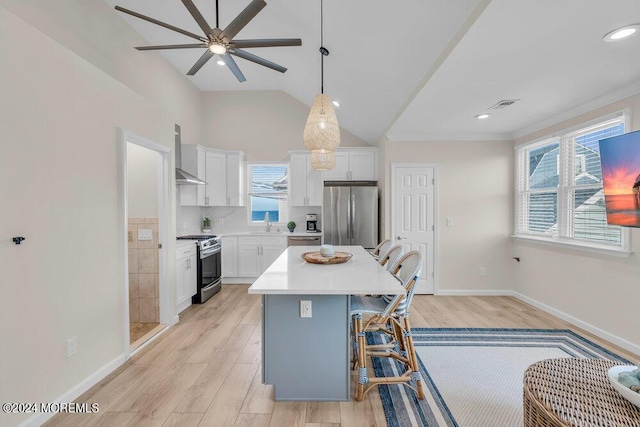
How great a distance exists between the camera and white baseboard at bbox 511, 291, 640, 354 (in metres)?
2.58

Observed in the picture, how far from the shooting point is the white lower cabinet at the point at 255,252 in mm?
4926

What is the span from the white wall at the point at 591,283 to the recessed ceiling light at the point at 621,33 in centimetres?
116

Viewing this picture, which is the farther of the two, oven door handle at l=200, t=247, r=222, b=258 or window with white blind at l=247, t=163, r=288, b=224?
window with white blind at l=247, t=163, r=288, b=224

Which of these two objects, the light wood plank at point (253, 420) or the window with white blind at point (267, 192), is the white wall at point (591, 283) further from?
the window with white blind at point (267, 192)

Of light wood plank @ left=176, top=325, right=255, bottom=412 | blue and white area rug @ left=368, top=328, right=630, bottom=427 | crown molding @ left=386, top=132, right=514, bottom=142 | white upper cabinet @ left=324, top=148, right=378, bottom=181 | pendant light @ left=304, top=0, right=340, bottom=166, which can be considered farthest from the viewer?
white upper cabinet @ left=324, top=148, right=378, bottom=181

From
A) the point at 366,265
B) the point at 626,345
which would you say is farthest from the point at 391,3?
the point at 626,345

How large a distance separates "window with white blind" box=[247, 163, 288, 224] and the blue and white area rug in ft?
10.7

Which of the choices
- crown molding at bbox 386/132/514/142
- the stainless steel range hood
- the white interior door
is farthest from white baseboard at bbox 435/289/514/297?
the stainless steel range hood

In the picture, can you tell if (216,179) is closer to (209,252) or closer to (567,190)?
(209,252)

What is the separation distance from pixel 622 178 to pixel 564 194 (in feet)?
3.81

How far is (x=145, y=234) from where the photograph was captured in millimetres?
3232

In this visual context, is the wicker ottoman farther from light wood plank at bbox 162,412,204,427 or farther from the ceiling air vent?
the ceiling air vent

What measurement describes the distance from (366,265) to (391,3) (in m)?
2.13

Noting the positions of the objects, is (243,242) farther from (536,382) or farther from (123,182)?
(536,382)
